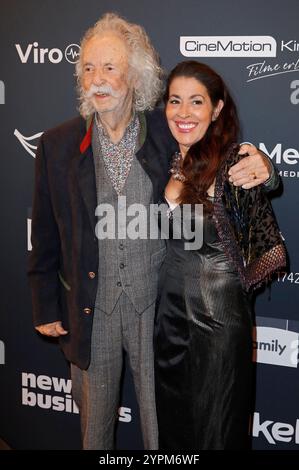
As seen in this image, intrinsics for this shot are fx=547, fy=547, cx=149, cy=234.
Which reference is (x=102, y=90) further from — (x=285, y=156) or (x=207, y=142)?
(x=285, y=156)

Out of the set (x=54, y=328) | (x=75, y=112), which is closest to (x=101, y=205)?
(x=54, y=328)

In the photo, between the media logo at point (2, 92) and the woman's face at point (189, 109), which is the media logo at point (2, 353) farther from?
the woman's face at point (189, 109)

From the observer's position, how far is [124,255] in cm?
183

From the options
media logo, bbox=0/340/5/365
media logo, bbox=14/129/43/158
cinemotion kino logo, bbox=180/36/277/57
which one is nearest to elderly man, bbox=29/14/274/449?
cinemotion kino logo, bbox=180/36/277/57

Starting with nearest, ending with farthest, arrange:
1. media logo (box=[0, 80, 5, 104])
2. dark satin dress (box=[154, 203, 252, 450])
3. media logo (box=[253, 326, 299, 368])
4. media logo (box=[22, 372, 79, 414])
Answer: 1. dark satin dress (box=[154, 203, 252, 450])
2. media logo (box=[253, 326, 299, 368])
3. media logo (box=[0, 80, 5, 104])
4. media logo (box=[22, 372, 79, 414])

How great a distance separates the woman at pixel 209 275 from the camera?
1.72m

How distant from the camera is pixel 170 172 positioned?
6.22ft

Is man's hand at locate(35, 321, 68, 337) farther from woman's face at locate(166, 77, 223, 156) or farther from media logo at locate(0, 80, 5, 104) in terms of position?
media logo at locate(0, 80, 5, 104)

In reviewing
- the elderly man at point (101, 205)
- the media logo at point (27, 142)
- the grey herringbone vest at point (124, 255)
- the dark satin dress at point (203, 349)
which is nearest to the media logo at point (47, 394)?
the elderly man at point (101, 205)

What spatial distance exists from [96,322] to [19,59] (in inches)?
49.2

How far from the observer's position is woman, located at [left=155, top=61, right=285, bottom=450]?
5.64 feet

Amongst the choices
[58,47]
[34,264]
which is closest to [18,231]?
[34,264]

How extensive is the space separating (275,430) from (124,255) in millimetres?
1183

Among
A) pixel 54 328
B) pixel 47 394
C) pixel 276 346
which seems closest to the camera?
pixel 54 328
